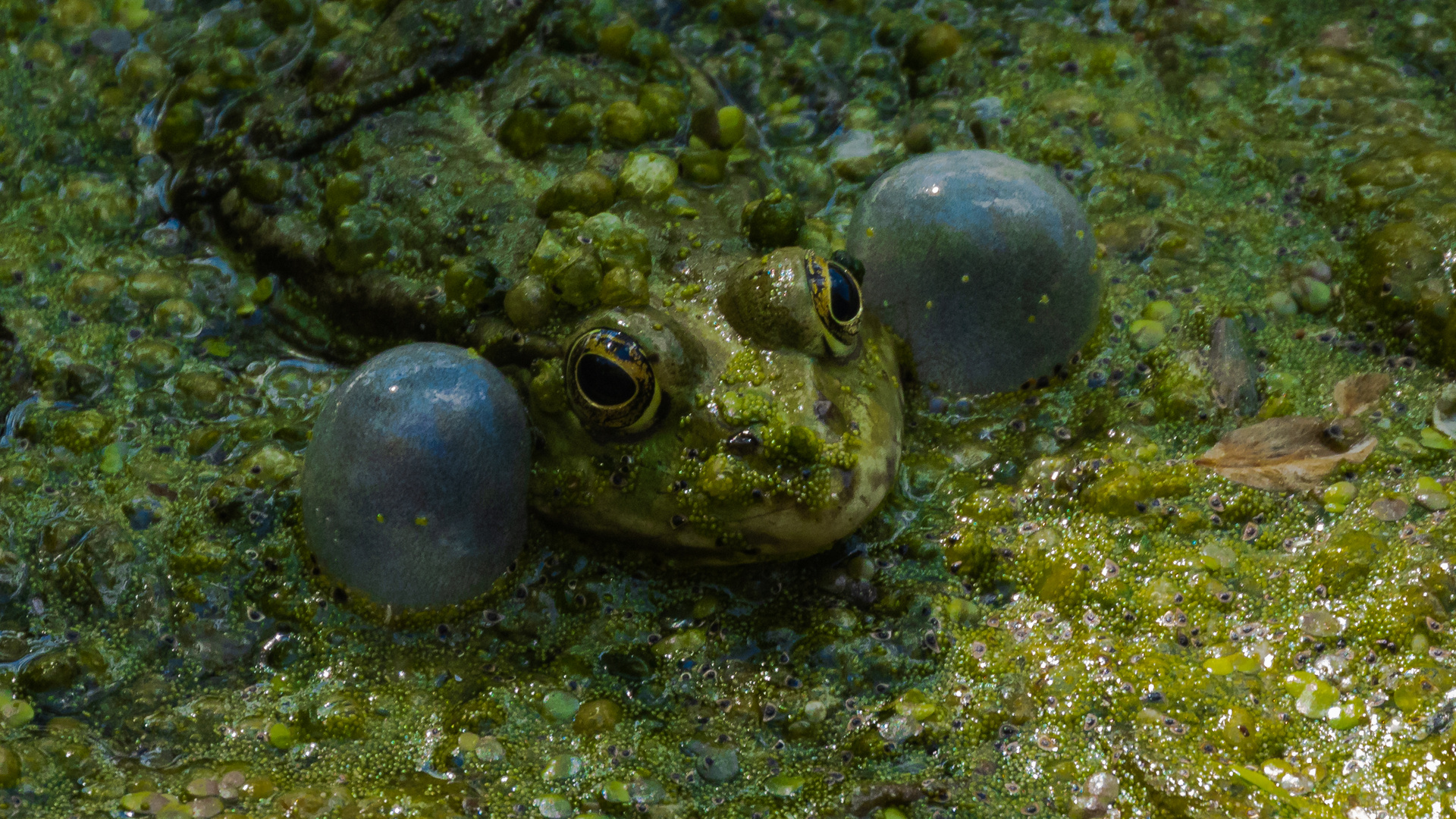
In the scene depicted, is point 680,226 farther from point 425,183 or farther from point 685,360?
point 425,183

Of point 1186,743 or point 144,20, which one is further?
point 144,20

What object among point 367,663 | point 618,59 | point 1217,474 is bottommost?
point 367,663

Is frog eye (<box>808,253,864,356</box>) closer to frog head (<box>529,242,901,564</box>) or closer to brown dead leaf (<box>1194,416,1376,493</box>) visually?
frog head (<box>529,242,901,564</box>)

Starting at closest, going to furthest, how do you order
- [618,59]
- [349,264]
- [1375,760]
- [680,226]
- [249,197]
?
[1375,760] < [680,226] < [349,264] < [249,197] < [618,59]

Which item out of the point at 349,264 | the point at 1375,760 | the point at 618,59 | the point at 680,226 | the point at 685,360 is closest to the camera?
the point at 1375,760

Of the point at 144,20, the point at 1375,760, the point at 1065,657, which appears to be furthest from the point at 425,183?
the point at 1375,760

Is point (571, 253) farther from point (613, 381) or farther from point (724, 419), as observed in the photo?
point (724, 419)

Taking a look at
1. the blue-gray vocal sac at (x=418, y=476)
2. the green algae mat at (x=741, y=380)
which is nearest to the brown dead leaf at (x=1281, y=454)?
the green algae mat at (x=741, y=380)

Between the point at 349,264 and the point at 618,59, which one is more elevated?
the point at 618,59
